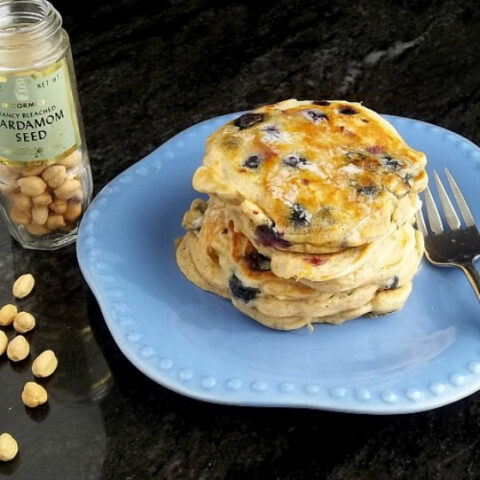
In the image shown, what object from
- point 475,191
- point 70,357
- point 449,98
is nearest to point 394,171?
point 475,191

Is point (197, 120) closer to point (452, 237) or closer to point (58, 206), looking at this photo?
point (58, 206)

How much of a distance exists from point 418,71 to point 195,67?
533 mm

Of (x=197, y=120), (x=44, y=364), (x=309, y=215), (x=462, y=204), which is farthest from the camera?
(x=197, y=120)

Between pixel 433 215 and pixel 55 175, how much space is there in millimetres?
668

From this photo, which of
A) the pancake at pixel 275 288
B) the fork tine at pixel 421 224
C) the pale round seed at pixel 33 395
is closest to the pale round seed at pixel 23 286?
the pale round seed at pixel 33 395

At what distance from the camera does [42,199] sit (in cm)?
162

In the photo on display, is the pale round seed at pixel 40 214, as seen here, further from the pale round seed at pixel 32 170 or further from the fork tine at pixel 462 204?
the fork tine at pixel 462 204

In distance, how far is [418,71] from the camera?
2.16 m

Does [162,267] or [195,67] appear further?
[195,67]

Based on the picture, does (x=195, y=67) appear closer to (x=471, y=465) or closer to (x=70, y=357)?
(x=70, y=357)

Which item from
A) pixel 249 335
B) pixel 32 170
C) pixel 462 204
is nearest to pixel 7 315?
pixel 32 170

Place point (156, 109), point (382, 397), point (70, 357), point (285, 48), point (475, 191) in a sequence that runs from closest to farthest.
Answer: point (382, 397)
point (70, 357)
point (475, 191)
point (156, 109)
point (285, 48)

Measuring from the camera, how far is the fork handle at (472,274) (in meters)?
1.44

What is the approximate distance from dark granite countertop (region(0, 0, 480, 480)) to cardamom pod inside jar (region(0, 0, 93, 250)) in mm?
65
